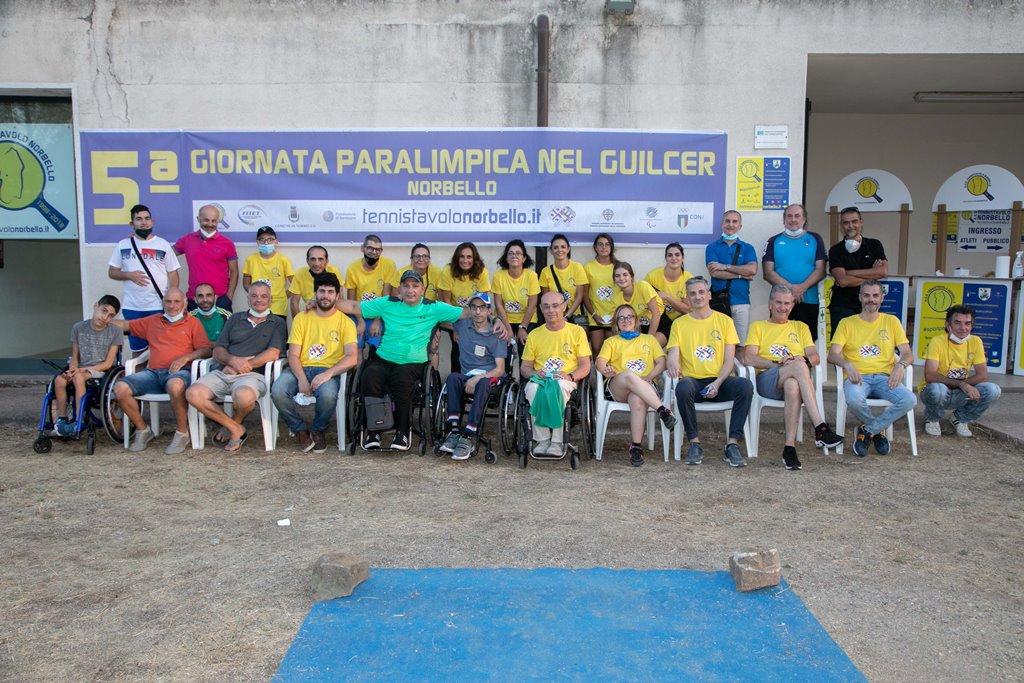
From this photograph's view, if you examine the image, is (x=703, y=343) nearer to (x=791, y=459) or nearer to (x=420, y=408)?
(x=791, y=459)

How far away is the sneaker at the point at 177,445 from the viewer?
232 inches

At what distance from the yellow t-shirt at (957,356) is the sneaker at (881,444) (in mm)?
902

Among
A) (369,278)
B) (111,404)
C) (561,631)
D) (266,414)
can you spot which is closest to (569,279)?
(369,278)

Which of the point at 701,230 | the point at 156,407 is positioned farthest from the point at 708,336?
the point at 156,407

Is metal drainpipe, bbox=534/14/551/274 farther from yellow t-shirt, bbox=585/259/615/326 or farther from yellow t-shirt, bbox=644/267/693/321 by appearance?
yellow t-shirt, bbox=644/267/693/321

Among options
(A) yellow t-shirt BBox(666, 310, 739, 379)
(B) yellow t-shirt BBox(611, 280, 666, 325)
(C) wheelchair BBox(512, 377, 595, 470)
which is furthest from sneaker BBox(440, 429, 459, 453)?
(B) yellow t-shirt BBox(611, 280, 666, 325)

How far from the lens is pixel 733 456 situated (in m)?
5.55

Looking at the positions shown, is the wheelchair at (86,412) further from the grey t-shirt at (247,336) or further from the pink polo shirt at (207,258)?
the pink polo shirt at (207,258)

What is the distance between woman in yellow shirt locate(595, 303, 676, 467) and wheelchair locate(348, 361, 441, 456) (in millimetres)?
1158

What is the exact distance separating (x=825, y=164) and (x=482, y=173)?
638 centimetres

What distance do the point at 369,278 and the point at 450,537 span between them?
3130 mm

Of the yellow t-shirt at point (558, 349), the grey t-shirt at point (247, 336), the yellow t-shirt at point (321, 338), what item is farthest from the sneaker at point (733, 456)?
the grey t-shirt at point (247, 336)

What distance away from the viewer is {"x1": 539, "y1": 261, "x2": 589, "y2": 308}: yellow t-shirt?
261 inches

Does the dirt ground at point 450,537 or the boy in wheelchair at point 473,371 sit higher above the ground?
the boy in wheelchair at point 473,371
